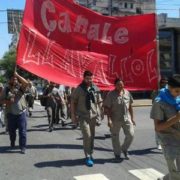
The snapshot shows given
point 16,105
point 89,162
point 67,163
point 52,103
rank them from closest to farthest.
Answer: point 89,162 < point 67,163 < point 16,105 < point 52,103

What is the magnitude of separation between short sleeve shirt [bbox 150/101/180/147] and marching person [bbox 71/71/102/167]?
9.91ft

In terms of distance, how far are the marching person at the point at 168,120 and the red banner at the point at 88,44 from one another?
3.96 m

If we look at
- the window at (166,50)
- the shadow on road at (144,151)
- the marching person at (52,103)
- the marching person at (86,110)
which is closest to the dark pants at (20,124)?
the marching person at (86,110)

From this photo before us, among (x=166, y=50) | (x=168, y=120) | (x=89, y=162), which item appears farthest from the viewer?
(x=166, y=50)

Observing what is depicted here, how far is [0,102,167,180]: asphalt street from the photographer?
773 cm

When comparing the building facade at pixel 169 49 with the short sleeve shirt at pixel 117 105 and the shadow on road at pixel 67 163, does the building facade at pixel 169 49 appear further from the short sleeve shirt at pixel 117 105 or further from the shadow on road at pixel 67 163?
the shadow on road at pixel 67 163

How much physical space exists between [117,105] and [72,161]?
137cm

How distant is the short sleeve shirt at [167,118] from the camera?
568 cm

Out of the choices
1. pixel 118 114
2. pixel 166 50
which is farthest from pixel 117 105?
pixel 166 50

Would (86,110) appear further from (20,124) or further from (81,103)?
(20,124)

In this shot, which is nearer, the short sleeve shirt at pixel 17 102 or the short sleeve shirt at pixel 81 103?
the short sleeve shirt at pixel 81 103

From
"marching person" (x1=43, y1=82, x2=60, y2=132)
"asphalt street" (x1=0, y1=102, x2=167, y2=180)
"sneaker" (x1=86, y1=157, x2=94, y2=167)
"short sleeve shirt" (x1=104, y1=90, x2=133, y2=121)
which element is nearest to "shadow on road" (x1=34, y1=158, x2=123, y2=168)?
"asphalt street" (x1=0, y1=102, x2=167, y2=180)

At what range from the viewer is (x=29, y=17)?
9.72 m

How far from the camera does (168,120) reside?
5566 millimetres
